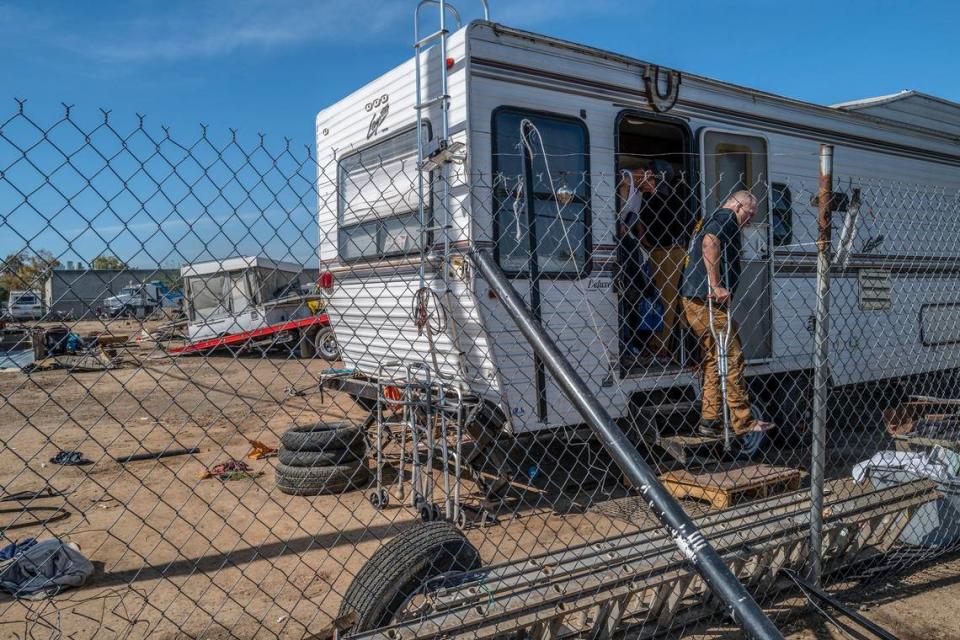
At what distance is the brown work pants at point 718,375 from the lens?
514 centimetres

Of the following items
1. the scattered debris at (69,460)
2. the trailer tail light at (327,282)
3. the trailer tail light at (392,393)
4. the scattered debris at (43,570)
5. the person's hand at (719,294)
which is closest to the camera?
the scattered debris at (43,570)

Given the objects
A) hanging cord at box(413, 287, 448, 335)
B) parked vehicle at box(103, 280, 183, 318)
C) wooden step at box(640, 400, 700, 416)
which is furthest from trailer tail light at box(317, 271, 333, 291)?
parked vehicle at box(103, 280, 183, 318)

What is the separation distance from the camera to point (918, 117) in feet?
27.0

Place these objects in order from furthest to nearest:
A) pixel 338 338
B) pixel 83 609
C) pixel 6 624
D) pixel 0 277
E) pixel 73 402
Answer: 1. pixel 73 402
2. pixel 338 338
3. pixel 83 609
4. pixel 6 624
5. pixel 0 277

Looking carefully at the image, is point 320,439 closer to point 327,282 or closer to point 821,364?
point 327,282

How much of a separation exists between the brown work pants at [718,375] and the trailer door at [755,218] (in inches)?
37.9

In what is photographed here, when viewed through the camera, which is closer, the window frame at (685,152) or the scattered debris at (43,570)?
the scattered debris at (43,570)

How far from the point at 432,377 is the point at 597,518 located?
1629 millimetres

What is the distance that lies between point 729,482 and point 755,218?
8.55 feet

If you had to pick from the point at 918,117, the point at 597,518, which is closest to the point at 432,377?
the point at 597,518

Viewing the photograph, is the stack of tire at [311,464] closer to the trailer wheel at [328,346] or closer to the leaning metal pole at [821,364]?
the trailer wheel at [328,346]

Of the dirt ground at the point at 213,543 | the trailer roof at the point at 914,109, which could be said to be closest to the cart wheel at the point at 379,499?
the dirt ground at the point at 213,543

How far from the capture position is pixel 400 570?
2754 millimetres

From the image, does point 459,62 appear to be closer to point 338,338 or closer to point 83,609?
point 338,338
